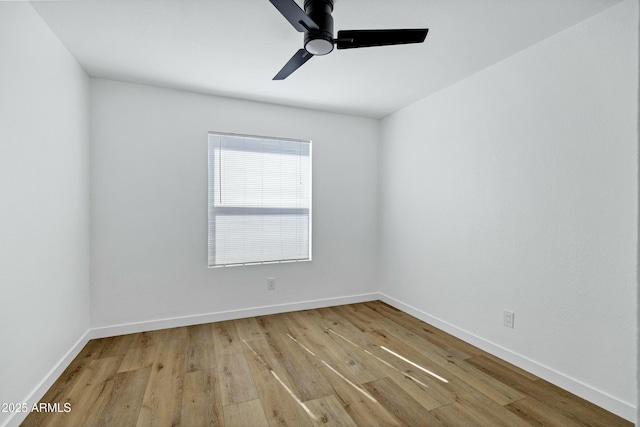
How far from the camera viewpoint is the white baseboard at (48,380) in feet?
5.27

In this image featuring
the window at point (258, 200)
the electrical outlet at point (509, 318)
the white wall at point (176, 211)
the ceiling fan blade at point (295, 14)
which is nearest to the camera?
the ceiling fan blade at point (295, 14)

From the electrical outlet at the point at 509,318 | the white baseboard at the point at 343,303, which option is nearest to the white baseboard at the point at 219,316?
the white baseboard at the point at 343,303

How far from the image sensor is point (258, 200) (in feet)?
11.1

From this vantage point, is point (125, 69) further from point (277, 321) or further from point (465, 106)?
point (465, 106)

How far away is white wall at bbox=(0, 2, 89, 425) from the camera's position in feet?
5.18

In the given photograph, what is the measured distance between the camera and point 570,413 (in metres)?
1.77

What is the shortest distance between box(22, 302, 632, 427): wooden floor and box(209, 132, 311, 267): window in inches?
34.5

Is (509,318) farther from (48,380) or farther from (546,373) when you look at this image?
(48,380)

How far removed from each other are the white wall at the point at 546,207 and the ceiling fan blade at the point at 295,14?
1726 mm

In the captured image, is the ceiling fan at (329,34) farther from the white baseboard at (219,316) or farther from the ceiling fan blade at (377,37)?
the white baseboard at (219,316)

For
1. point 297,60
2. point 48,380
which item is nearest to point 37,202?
point 48,380

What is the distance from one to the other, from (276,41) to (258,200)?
1687mm

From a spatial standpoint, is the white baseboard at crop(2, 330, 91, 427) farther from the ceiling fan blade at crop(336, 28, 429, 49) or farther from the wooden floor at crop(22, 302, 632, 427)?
the ceiling fan blade at crop(336, 28, 429, 49)

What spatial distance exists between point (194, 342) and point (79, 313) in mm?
957
